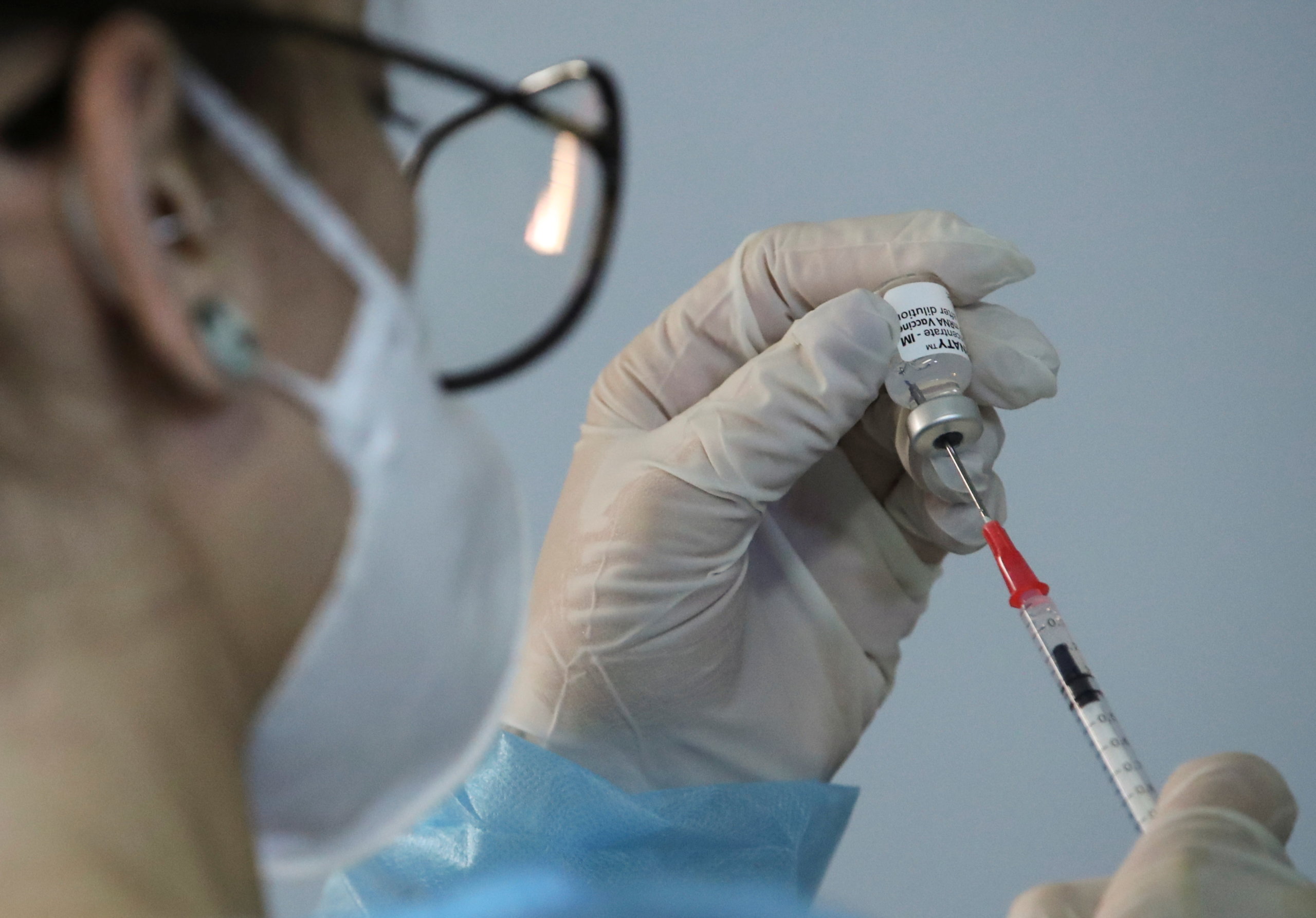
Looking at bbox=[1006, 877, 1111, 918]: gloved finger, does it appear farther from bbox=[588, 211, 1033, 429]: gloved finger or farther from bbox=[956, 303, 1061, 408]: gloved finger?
bbox=[588, 211, 1033, 429]: gloved finger

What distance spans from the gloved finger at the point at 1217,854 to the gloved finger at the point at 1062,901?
68mm

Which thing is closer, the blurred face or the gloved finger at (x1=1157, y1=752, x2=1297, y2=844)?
the blurred face

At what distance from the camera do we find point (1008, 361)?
1.08m

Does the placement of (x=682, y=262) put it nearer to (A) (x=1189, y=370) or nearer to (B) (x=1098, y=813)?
(A) (x=1189, y=370)

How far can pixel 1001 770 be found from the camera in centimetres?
153

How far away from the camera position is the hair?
1.50ft

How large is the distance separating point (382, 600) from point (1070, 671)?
2.12ft

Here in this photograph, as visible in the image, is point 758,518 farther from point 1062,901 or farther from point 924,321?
point 1062,901

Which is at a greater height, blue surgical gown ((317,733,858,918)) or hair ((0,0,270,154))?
hair ((0,0,270,154))

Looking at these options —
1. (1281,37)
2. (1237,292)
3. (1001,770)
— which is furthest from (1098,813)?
(1281,37)

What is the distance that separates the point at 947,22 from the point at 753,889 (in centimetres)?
131

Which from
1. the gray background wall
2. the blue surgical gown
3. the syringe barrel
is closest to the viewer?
the syringe barrel

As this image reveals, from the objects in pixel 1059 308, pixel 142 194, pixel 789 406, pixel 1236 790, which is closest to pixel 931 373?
pixel 789 406

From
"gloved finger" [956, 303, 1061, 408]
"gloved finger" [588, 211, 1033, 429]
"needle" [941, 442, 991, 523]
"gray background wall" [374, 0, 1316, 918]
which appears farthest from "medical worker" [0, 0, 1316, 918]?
"gray background wall" [374, 0, 1316, 918]
